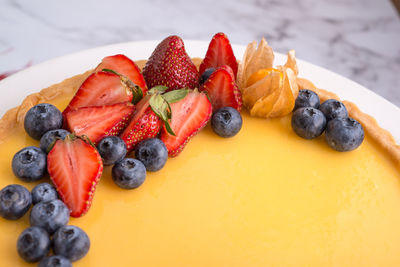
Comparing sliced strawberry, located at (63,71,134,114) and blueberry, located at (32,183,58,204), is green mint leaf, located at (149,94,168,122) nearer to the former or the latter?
sliced strawberry, located at (63,71,134,114)

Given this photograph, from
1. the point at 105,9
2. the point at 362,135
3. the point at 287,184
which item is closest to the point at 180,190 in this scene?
the point at 287,184

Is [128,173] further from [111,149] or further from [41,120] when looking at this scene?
[41,120]

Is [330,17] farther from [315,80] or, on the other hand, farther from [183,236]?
[183,236]

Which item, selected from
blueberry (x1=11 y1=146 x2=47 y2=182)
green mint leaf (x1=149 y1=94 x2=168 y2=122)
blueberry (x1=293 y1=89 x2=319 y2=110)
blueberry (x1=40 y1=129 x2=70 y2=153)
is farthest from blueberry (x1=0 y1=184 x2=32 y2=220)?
blueberry (x1=293 y1=89 x2=319 y2=110)

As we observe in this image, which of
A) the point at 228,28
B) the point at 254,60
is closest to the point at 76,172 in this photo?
the point at 254,60

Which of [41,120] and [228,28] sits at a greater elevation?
[41,120]

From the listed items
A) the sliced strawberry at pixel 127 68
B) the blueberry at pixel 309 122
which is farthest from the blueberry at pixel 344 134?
the sliced strawberry at pixel 127 68
